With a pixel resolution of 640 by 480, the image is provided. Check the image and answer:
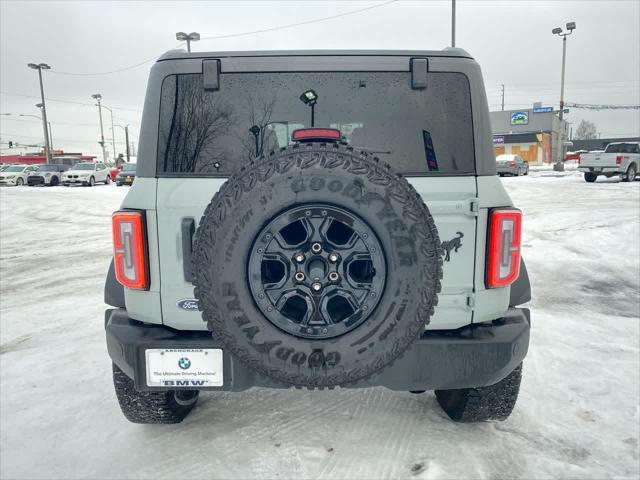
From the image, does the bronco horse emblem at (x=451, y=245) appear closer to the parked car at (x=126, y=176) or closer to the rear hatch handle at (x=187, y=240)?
the rear hatch handle at (x=187, y=240)

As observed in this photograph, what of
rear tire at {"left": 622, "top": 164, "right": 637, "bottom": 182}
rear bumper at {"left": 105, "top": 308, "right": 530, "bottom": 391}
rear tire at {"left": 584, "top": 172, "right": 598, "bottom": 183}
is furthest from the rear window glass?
rear tire at {"left": 622, "top": 164, "right": 637, "bottom": 182}


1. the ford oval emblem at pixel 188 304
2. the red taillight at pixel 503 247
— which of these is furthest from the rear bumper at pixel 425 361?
the red taillight at pixel 503 247

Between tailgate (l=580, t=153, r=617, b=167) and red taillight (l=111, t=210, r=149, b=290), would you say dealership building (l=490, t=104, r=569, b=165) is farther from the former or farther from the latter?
red taillight (l=111, t=210, r=149, b=290)

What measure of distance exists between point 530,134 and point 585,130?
96.1 m

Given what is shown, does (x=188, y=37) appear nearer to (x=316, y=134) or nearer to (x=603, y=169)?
(x=603, y=169)

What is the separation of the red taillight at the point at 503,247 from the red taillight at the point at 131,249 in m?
1.68

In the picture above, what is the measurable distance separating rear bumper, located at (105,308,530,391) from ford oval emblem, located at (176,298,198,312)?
13 cm

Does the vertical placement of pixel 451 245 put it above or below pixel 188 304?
above

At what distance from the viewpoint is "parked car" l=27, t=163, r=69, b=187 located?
96.7ft

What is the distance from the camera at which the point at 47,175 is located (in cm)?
2978

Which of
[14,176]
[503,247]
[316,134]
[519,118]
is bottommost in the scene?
[503,247]

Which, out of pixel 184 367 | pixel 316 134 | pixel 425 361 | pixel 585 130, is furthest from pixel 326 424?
pixel 585 130

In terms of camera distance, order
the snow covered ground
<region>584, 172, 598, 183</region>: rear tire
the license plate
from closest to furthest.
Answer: the license plate
the snow covered ground
<region>584, 172, 598, 183</region>: rear tire

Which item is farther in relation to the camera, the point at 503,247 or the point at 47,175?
the point at 47,175
